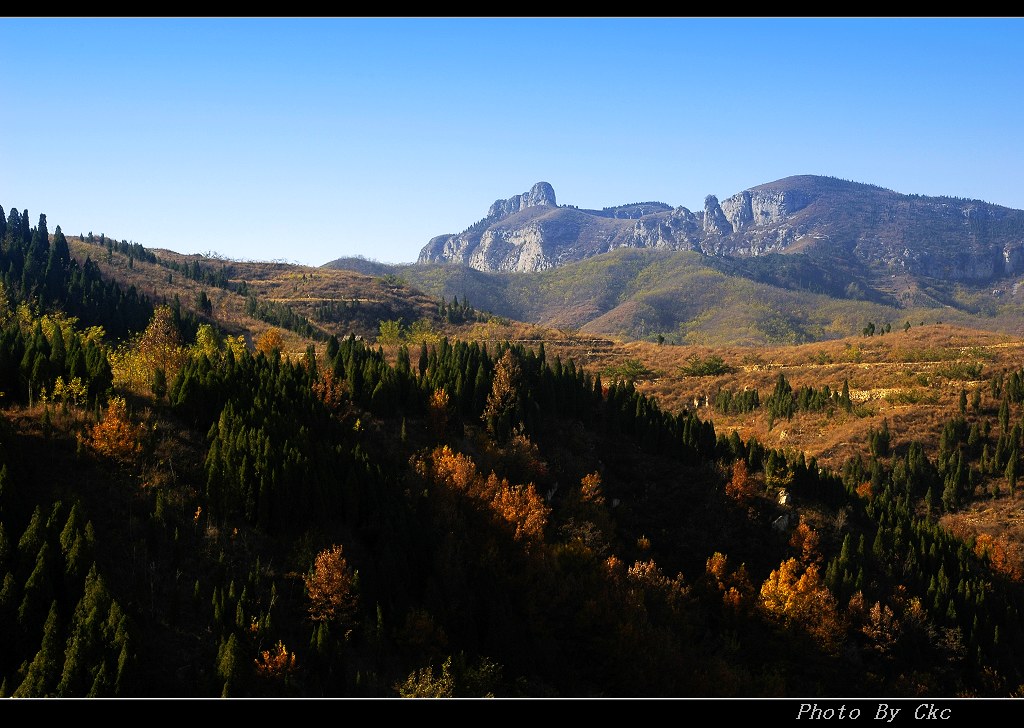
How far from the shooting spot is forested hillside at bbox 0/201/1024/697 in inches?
1618

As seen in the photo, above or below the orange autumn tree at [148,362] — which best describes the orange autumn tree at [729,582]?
below

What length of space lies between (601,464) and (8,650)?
53.9m

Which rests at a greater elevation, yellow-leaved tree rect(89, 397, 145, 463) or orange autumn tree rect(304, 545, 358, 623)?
yellow-leaved tree rect(89, 397, 145, 463)

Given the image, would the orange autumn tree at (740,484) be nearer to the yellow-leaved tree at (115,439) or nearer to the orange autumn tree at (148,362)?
the orange autumn tree at (148,362)

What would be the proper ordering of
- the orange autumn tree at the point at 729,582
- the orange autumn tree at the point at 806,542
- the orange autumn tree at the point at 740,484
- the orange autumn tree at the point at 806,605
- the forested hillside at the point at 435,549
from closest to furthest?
1. the forested hillside at the point at 435,549
2. the orange autumn tree at the point at 806,605
3. the orange autumn tree at the point at 729,582
4. the orange autumn tree at the point at 806,542
5. the orange autumn tree at the point at 740,484

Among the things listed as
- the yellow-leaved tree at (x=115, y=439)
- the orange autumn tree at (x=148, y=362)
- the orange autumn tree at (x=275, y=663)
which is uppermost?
the orange autumn tree at (x=148, y=362)

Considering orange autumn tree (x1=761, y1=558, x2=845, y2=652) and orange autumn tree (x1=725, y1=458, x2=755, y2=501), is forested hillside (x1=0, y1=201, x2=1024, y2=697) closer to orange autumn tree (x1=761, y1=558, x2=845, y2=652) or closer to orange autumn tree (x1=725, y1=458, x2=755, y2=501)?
orange autumn tree (x1=761, y1=558, x2=845, y2=652)

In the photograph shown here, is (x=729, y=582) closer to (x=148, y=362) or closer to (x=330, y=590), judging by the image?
(x=330, y=590)

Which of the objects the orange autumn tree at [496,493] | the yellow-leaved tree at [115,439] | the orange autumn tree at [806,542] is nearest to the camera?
the yellow-leaved tree at [115,439]

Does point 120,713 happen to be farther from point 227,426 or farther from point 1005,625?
point 1005,625

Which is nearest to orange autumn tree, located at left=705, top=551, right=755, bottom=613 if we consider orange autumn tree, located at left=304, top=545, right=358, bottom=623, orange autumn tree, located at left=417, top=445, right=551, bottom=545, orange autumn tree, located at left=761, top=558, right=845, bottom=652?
orange autumn tree, located at left=761, top=558, right=845, bottom=652

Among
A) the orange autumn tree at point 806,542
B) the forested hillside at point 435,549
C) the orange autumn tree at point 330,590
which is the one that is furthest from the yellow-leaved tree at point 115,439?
the orange autumn tree at point 806,542

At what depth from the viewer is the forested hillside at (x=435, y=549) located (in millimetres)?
41094

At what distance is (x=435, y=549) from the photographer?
55.2m
